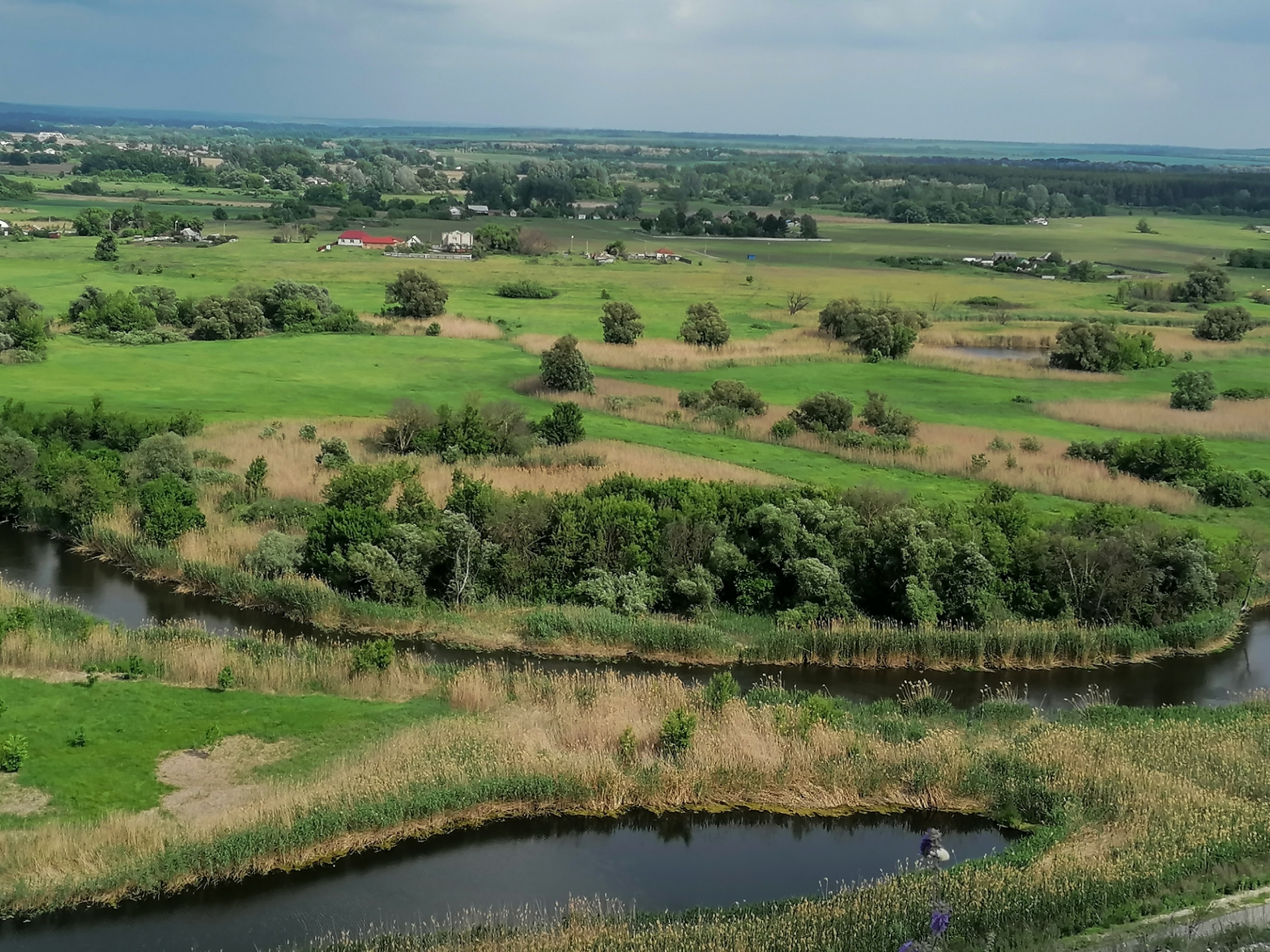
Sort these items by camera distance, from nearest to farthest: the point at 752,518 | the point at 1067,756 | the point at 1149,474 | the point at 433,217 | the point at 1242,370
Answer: the point at 1067,756
the point at 752,518
the point at 1149,474
the point at 1242,370
the point at 433,217

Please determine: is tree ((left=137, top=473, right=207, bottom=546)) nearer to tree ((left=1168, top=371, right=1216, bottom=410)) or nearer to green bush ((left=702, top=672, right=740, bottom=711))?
green bush ((left=702, top=672, right=740, bottom=711))

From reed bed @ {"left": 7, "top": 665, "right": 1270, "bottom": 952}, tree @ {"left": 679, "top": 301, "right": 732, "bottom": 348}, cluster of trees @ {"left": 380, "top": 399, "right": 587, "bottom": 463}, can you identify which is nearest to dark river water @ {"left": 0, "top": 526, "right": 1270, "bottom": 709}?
reed bed @ {"left": 7, "top": 665, "right": 1270, "bottom": 952}

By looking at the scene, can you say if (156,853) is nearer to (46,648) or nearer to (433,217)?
(46,648)

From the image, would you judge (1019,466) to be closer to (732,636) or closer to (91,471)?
(732,636)

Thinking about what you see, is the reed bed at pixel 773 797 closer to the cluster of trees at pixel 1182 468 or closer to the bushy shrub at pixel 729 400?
the cluster of trees at pixel 1182 468

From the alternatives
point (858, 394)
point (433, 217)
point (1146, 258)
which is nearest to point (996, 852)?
point (858, 394)

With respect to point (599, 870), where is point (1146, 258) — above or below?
above

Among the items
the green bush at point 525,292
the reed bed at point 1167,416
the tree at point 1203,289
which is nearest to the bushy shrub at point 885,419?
the reed bed at point 1167,416
